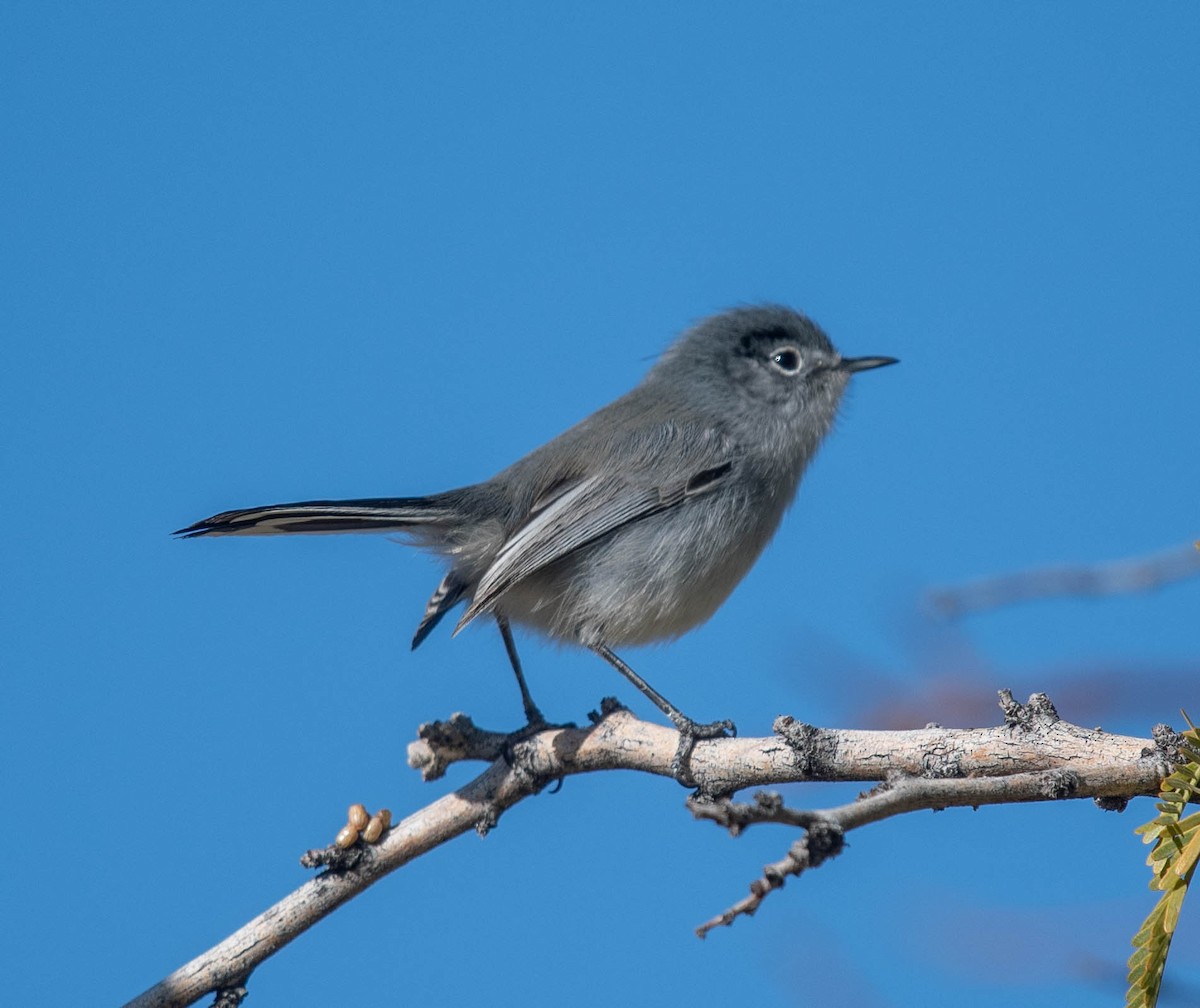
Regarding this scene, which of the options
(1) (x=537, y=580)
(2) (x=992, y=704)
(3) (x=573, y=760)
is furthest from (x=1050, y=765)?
(1) (x=537, y=580)

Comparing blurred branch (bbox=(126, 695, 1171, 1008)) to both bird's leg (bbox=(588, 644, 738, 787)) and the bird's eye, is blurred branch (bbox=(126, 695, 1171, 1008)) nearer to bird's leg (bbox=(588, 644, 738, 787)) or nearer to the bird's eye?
bird's leg (bbox=(588, 644, 738, 787))

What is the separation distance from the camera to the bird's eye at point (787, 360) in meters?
4.29

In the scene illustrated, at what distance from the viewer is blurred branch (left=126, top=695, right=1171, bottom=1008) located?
200cm

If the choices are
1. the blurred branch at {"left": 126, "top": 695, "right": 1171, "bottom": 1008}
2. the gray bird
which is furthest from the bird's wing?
the blurred branch at {"left": 126, "top": 695, "right": 1171, "bottom": 1008}

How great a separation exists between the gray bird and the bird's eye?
8 centimetres

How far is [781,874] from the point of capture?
154cm

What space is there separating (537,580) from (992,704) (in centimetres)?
156

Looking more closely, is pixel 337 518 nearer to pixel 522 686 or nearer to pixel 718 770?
pixel 522 686

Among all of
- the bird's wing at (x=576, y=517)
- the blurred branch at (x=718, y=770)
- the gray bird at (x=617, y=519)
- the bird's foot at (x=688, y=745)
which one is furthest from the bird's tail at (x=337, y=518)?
the bird's foot at (x=688, y=745)

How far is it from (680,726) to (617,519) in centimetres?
69

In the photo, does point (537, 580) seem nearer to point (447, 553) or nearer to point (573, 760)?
point (447, 553)

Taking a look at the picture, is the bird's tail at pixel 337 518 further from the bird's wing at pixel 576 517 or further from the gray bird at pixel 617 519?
the bird's wing at pixel 576 517

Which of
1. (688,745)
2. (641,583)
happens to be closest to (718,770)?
(688,745)

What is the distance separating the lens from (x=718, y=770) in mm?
2744
